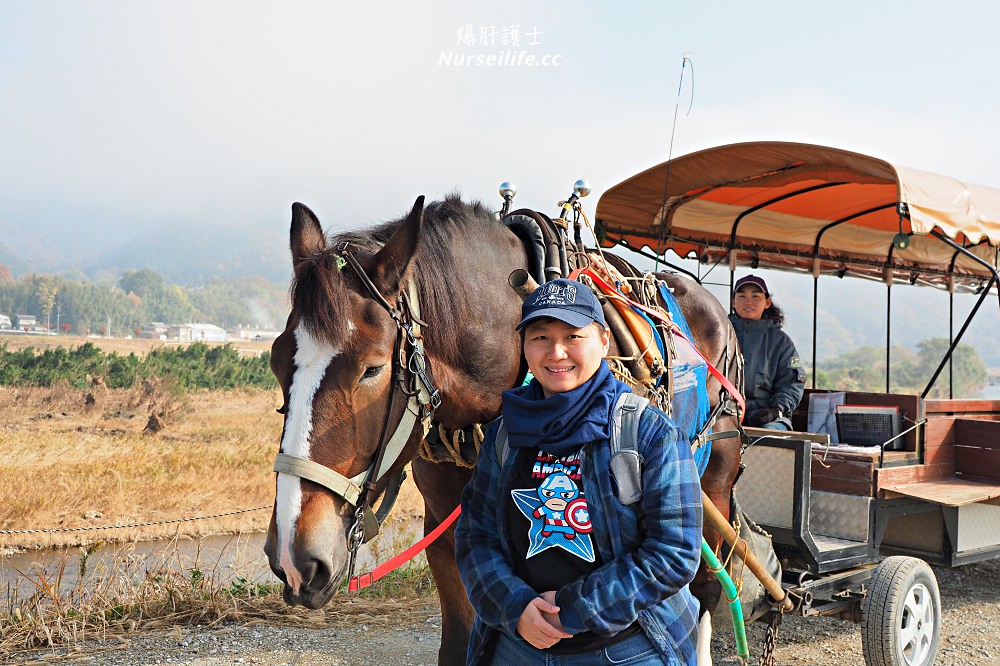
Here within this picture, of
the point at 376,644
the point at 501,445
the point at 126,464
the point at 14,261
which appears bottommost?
the point at 126,464

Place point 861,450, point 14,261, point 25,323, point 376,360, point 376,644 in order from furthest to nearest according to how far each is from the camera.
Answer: point 14,261, point 25,323, point 376,644, point 861,450, point 376,360

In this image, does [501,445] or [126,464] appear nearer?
[501,445]

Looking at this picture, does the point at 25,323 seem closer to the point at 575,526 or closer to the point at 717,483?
the point at 717,483

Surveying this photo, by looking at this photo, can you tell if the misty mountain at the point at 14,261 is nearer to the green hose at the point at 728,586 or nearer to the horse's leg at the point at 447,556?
the horse's leg at the point at 447,556

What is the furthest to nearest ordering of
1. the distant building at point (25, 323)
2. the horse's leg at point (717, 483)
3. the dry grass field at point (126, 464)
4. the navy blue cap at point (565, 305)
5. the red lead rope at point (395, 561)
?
the distant building at point (25, 323)
the dry grass field at point (126, 464)
the horse's leg at point (717, 483)
the red lead rope at point (395, 561)
the navy blue cap at point (565, 305)

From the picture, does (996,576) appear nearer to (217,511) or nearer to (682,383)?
(682,383)

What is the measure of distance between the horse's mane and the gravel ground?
261 centimetres

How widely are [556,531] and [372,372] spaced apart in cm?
70

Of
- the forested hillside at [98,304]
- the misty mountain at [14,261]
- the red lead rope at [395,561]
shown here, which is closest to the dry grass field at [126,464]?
the red lead rope at [395,561]

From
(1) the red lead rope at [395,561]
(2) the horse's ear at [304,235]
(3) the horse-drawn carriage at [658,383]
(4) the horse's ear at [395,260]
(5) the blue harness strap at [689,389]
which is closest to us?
(3) the horse-drawn carriage at [658,383]

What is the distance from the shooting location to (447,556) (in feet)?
9.40

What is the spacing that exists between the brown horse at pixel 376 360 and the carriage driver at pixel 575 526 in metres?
0.39

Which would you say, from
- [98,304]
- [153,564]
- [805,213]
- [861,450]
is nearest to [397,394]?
[861,450]

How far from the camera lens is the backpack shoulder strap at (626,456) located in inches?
65.2
